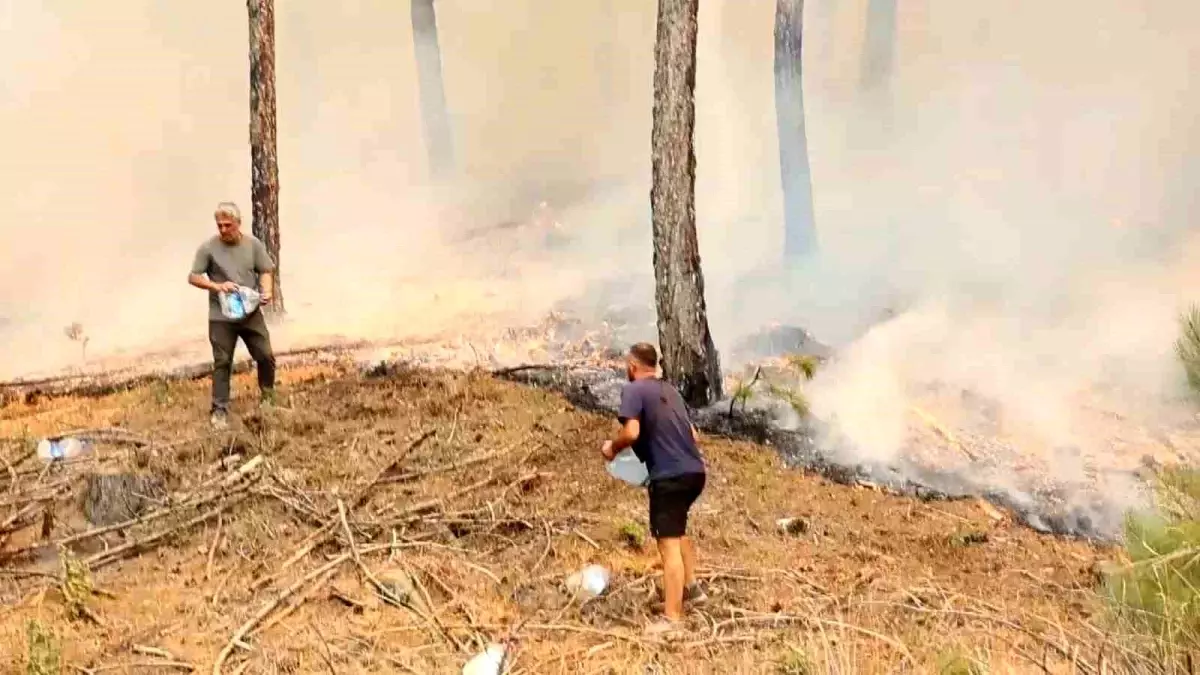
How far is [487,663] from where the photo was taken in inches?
142

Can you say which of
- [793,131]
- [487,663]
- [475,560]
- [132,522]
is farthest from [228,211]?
[793,131]

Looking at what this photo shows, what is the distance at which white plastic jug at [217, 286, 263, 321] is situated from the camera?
20.9ft

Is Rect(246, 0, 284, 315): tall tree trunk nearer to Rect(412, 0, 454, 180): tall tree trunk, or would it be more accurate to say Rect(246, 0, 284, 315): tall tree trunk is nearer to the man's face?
the man's face

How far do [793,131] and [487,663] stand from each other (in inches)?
426

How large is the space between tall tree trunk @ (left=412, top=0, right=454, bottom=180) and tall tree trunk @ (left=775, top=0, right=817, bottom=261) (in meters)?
7.88

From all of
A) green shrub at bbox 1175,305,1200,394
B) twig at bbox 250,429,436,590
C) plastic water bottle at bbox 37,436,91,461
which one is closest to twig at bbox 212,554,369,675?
twig at bbox 250,429,436,590

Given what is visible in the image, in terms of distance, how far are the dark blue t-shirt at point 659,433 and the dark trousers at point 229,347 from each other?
144 inches

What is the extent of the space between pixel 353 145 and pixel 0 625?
16.5 meters

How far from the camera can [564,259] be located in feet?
48.0

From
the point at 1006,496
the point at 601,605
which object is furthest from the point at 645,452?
the point at 1006,496

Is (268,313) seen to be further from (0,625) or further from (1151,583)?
(1151,583)

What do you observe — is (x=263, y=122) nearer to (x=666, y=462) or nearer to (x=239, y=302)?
(x=239, y=302)

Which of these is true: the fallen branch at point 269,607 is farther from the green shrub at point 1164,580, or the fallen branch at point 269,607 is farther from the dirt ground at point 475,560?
the green shrub at point 1164,580

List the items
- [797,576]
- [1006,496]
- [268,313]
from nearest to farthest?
[797,576] → [1006,496] → [268,313]
